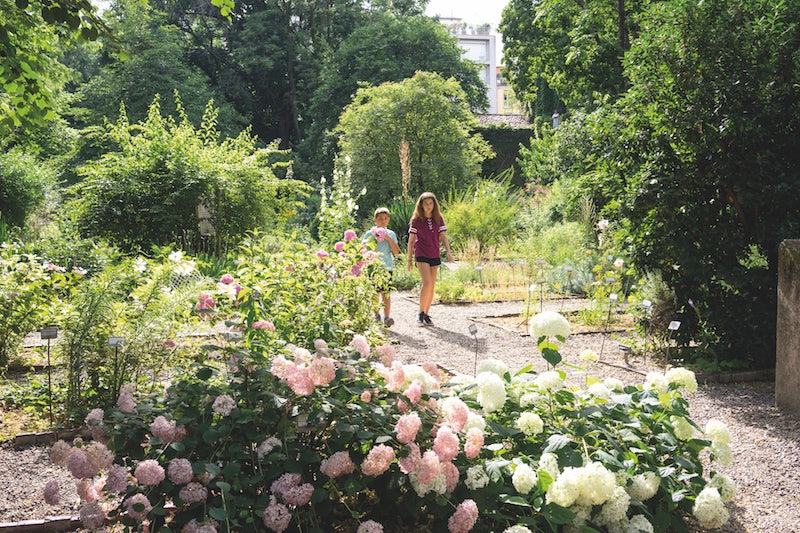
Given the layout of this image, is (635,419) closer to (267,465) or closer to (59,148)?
(267,465)

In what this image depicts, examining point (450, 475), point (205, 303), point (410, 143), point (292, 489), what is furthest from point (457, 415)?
point (410, 143)

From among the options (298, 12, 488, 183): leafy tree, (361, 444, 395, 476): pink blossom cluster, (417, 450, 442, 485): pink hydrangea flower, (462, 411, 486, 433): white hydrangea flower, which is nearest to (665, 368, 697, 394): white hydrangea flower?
(462, 411, 486, 433): white hydrangea flower

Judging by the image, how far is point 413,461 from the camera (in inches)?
96.6

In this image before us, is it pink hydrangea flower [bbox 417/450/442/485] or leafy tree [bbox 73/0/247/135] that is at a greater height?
leafy tree [bbox 73/0/247/135]

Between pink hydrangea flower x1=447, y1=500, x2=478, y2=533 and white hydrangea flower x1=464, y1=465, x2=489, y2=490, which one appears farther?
white hydrangea flower x1=464, y1=465, x2=489, y2=490

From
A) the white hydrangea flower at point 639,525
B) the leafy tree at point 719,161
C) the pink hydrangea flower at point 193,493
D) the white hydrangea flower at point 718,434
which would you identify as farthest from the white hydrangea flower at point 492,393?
the leafy tree at point 719,161

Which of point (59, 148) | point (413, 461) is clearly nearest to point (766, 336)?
point (413, 461)

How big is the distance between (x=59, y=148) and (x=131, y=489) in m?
29.3

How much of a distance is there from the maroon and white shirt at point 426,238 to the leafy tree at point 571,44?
5427mm

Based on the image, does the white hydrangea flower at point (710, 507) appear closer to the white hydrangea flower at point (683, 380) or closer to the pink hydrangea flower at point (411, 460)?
the white hydrangea flower at point (683, 380)

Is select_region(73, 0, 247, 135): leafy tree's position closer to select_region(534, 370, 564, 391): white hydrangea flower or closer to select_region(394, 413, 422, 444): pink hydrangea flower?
select_region(534, 370, 564, 391): white hydrangea flower

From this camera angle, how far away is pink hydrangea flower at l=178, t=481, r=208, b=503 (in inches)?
94.8

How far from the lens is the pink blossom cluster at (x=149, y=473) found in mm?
2334

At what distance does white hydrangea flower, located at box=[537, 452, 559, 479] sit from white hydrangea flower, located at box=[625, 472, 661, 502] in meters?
0.38
